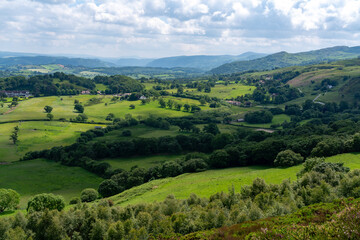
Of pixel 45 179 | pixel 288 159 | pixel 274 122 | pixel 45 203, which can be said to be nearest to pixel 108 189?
pixel 45 203

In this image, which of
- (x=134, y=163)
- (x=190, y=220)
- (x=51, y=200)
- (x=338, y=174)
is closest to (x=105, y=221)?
(x=190, y=220)

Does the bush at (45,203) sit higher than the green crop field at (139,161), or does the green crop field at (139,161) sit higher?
the bush at (45,203)

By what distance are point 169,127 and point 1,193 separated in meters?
106

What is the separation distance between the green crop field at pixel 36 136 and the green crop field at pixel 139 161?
37865 millimetres

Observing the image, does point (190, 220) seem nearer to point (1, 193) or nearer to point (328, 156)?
point (1, 193)

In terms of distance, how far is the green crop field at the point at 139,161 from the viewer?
10162 centimetres

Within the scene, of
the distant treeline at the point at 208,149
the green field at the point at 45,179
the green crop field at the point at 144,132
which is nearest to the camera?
the distant treeline at the point at 208,149

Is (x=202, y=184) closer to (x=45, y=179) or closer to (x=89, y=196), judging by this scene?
(x=89, y=196)

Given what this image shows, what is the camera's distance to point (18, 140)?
131 meters

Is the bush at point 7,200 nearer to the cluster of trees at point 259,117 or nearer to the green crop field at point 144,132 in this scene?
the green crop field at point 144,132

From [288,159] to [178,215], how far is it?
45.4m

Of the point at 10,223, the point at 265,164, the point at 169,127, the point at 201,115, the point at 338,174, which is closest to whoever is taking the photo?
the point at 10,223

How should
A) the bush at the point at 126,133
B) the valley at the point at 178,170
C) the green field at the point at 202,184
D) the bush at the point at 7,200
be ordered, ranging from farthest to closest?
the bush at the point at 126,133
the bush at the point at 7,200
the green field at the point at 202,184
the valley at the point at 178,170

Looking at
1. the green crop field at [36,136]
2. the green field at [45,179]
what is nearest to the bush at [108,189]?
the green field at [45,179]
